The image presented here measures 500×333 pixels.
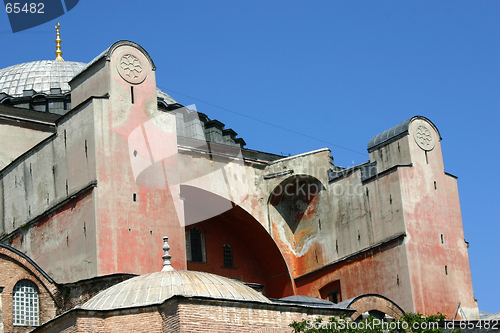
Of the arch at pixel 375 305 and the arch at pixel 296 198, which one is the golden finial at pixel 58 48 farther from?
the arch at pixel 375 305

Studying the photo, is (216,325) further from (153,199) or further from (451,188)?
(451,188)

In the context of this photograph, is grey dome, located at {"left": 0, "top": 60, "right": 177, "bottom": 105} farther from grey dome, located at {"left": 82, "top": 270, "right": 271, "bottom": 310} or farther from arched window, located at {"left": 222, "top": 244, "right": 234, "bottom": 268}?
grey dome, located at {"left": 82, "top": 270, "right": 271, "bottom": 310}

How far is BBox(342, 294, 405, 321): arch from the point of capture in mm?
28367

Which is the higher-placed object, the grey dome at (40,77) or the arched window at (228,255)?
the grey dome at (40,77)

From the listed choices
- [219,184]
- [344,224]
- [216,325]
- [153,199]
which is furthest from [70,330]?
[344,224]

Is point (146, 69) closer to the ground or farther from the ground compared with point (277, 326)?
farther from the ground

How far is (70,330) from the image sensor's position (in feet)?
64.7

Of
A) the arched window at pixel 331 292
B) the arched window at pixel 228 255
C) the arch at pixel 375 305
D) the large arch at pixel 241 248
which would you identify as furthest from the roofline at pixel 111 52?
the arched window at pixel 331 292

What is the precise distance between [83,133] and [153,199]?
3004 mm

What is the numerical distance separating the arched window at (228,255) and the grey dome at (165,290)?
12733 mm

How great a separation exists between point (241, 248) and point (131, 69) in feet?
34.7

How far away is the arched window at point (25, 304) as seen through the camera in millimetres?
23859

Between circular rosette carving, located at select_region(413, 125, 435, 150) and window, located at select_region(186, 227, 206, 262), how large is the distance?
30.4 feet

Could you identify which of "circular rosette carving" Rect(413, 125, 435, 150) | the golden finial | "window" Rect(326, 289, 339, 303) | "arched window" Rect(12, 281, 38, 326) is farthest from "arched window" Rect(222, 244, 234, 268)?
the golden finial
